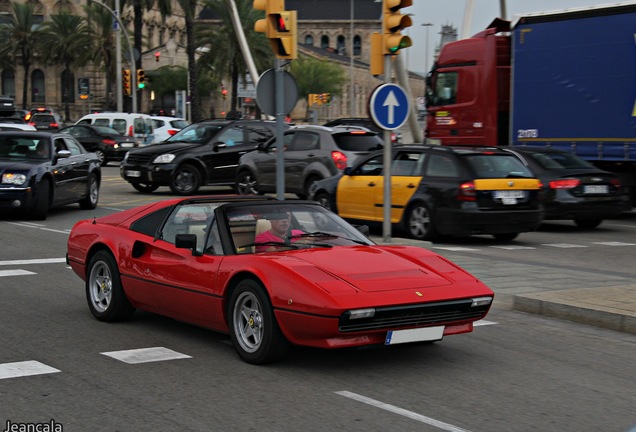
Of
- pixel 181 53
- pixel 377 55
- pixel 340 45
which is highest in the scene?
pixel 340 45

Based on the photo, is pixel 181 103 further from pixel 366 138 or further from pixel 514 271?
pixel 514 271

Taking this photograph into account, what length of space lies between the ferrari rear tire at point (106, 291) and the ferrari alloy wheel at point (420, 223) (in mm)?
7722

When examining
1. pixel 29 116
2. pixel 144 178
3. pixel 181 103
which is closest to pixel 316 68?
pixel 181 103

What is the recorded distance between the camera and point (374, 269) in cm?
734

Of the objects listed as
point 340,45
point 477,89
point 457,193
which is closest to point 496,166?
point 457,193

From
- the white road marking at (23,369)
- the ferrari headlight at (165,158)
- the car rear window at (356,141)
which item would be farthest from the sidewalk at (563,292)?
the ferrari headlight at (165,158)

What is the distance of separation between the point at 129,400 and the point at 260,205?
7.80ft

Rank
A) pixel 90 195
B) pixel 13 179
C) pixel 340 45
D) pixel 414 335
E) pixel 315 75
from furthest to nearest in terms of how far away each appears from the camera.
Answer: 1. pixel 340 45
2. pixel 315 75
3. pixel 90 195
4. pixel 13 179
5. pixel 414 335

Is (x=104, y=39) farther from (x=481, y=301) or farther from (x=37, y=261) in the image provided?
(x=481, y=301)

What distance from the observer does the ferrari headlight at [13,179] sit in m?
18.1

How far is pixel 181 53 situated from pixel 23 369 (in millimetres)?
97626

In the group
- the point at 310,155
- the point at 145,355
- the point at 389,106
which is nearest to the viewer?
the point at 145,355

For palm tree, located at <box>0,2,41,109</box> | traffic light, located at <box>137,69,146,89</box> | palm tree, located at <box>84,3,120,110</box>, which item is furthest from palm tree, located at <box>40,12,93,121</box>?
traffic light, located at <box>137,69,146,89</box>

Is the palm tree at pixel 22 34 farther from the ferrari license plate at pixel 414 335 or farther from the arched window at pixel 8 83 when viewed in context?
the ferrari license plate at pixel 414 335
